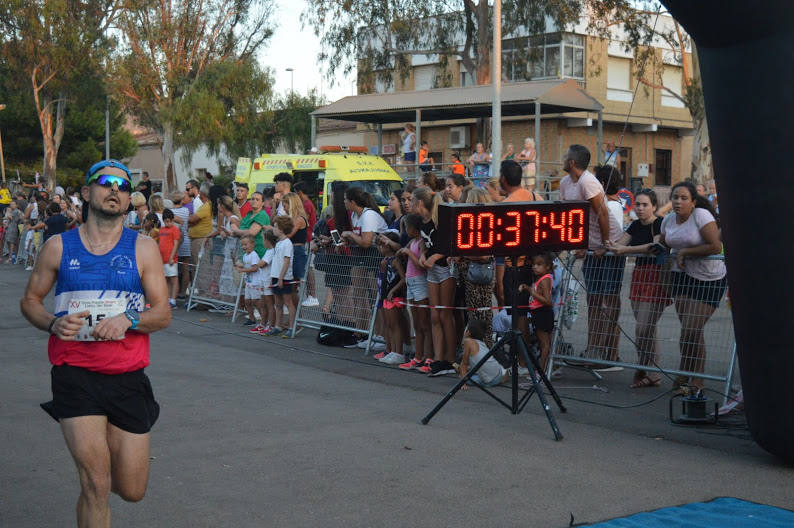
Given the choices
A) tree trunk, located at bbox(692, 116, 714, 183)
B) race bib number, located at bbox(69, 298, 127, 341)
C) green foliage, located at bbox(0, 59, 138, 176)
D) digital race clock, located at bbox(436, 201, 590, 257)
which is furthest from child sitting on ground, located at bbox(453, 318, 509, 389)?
green foliage, located at bbox(0, 59, 138, 176)

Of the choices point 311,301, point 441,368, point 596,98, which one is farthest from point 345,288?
point 596,98

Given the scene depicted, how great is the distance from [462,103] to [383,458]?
24532mm

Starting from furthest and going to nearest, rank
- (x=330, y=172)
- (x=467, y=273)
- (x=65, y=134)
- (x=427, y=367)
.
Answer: (x=65, y=134)
(x=330, y=172)
(x=427, y=367)
(x=467, y=273)

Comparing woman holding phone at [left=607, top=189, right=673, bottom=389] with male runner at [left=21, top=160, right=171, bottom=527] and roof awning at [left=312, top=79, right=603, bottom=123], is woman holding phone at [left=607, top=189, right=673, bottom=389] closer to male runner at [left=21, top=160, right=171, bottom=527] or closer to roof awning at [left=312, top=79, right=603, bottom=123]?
male runner at [left=21, top=160, right=171, bottom=527]

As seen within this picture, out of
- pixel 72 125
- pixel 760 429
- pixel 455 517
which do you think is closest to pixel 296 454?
pixel 455 517

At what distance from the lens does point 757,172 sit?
602cm

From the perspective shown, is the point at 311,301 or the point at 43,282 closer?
the point at 43,282

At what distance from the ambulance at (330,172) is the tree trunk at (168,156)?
2401cm

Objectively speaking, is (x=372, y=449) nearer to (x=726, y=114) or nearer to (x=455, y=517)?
(x=455, y=517)

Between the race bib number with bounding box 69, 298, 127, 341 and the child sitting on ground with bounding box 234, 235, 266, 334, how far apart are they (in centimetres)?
888

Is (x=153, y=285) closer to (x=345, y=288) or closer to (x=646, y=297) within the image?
(x=646, y=297)

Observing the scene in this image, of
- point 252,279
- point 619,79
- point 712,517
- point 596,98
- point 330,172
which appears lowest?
point 712,517

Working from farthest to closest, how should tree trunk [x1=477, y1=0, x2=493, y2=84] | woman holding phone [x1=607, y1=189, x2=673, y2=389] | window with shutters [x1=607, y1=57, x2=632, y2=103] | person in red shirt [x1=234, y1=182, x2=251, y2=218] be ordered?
window with shutters [x1=607, y1=57, x2=632, y2=103] < tree trunk [x1=477, y1=0, x2=493, y2=84] < person in red shirt [x1=234, y1=182, x2=251, y2=218] < woman holding phone [x1=607, y1=189, x2=673, y2=389]

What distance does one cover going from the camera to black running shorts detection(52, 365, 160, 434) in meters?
4.47
